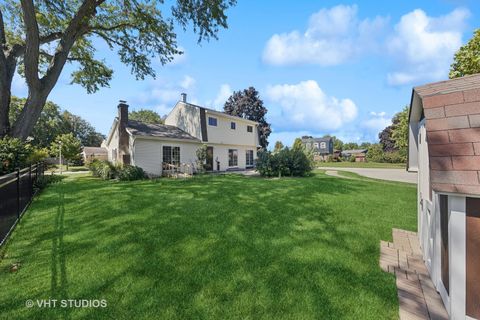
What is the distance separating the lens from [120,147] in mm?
17094

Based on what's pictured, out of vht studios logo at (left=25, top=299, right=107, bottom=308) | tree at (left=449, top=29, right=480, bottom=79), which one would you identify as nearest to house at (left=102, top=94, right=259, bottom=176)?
vht studios logo at (left=25, top=299, right=107, bottom=308)

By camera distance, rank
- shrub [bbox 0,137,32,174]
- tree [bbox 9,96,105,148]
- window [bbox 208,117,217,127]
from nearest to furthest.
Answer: shrub [bbox 0,137,32,174]
window [bbox 208,117,217,127]
tree [bbox 9,96,105,148]

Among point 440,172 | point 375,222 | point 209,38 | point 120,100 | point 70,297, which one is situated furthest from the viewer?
point 120,100

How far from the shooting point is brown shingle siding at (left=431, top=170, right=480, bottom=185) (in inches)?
93.6

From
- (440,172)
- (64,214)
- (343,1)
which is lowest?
(64,214)

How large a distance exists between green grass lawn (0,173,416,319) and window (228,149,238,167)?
52.5 feet

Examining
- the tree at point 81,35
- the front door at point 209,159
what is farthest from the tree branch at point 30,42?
the front door at point 209,159

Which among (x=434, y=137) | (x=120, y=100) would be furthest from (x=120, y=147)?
(x=434, y=137)

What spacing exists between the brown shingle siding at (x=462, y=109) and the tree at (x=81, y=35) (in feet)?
38.3

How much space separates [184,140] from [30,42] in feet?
34.2

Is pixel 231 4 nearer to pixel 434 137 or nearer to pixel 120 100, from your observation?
pixel 120 100

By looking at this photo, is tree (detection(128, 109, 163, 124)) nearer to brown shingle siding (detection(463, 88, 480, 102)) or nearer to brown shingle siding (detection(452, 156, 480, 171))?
brown shingle siding (detection(463, 88, 480, 102))

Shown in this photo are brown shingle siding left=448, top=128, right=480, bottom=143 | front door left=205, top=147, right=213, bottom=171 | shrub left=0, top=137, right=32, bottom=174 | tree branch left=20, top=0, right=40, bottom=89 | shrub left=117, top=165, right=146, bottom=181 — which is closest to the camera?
brown shingle siding left=448, top=128, right=480, bottom=143

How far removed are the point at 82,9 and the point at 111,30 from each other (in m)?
3.30
